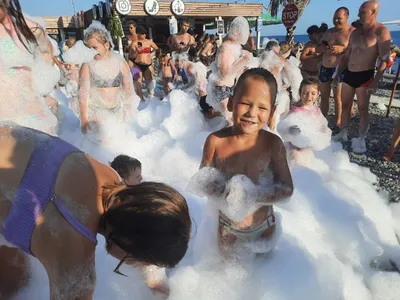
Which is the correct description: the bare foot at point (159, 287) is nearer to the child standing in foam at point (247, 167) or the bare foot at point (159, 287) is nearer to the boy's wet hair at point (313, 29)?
the child standing in foam at point (247, 167)

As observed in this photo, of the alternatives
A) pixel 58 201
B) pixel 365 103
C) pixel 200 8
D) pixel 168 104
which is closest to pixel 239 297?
pixel 58 201

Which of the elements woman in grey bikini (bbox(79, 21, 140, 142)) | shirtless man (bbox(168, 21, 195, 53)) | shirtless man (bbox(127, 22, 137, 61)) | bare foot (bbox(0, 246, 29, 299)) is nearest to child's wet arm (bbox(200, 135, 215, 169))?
bare foot (bbox(0, 246, 29, 299))

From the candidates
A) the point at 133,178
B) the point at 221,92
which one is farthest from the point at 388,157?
the point at 133,178

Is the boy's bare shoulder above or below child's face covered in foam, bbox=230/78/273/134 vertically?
below

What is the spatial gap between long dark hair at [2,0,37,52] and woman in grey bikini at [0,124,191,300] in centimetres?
100

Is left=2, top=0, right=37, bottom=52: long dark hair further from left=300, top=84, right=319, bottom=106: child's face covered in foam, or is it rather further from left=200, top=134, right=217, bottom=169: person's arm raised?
left=300, top=84, right=319, bottom=106: child's face covered in foam

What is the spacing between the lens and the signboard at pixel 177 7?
13.5 m

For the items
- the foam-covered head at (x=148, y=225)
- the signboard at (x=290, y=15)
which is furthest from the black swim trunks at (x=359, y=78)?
the signboard at (x=290, y=15)

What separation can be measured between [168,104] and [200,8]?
10576 mm

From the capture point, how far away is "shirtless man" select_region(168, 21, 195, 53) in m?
7.85

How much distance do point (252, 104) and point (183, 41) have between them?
656cm

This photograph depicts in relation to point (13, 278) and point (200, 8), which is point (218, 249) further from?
point (200, 8)

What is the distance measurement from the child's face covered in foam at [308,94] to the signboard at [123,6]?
9999 mm

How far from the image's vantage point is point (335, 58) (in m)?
5.24
